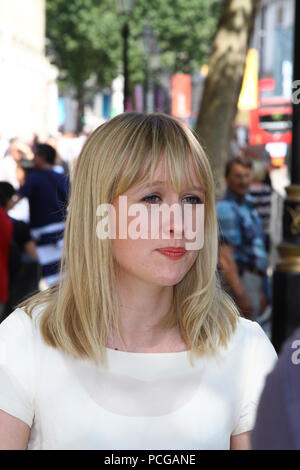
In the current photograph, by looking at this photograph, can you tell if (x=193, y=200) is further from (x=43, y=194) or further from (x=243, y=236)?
(x=43, y=194)

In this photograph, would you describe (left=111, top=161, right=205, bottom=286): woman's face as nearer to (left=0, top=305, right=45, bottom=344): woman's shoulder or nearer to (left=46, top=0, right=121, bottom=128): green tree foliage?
(left=0, top=305, right=45, bottom=344): woman's shoulder

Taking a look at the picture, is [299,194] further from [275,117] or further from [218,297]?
[275,117]

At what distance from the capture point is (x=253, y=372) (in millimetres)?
2211

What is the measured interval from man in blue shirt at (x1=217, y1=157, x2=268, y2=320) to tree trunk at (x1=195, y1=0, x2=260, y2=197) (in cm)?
357

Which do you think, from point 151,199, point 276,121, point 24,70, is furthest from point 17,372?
point 24,70

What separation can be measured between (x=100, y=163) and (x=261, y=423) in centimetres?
112

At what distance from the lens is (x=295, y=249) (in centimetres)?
752

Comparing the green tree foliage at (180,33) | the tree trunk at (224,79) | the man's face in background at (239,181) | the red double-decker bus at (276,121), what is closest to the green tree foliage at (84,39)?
the green tree foliage at (180,33)

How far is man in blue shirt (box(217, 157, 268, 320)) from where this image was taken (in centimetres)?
718

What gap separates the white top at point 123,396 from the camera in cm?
209

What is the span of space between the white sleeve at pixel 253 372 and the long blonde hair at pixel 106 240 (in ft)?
0.20
